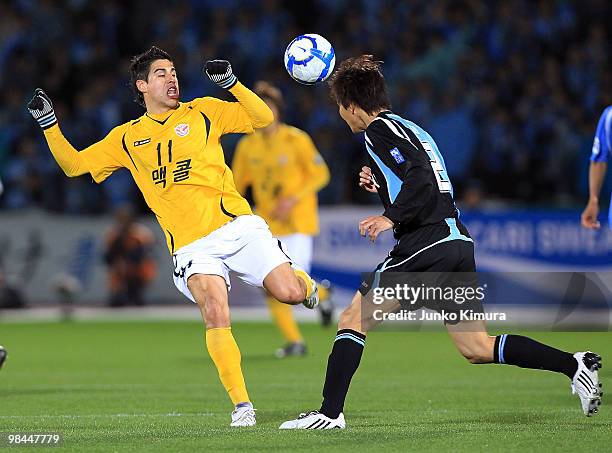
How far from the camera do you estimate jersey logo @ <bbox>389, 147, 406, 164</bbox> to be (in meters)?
6.98

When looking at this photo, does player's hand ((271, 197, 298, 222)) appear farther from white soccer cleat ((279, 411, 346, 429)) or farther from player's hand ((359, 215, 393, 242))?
player's hand ((359, 215, 393, 242))

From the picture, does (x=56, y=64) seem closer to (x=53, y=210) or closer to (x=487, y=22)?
(x=53, y=210)

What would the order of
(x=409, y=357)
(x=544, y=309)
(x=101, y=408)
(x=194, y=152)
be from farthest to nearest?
1. (x=544, y=309)
2. (x=409, y=357)
3. (x=101, y=408)
4. (x=194, y=152)

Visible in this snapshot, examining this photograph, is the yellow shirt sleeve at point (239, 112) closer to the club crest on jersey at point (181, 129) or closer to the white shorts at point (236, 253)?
the club crest on jersey at point (181, 129)

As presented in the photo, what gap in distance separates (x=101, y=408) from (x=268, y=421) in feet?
4.76

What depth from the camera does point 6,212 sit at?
1891cm

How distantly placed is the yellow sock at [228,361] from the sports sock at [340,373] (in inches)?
23.6

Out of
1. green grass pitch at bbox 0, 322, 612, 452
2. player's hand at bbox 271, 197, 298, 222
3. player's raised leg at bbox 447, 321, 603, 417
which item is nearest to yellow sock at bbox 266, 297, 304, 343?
green grass pitch at bbox 0, 322, 612, 452

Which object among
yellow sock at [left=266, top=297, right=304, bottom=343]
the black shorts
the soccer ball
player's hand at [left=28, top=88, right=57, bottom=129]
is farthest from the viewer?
yellow sock at [left=266, top=297, right=304, bottom=343]

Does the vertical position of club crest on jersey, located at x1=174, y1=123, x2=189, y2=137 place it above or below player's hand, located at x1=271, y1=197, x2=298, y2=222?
above

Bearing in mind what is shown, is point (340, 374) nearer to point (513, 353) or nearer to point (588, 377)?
point (513, 353)

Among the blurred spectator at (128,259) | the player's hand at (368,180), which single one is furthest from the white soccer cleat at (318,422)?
the blurred spectator at (128,259)

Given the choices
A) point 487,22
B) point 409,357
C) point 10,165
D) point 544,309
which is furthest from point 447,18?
point 409,357

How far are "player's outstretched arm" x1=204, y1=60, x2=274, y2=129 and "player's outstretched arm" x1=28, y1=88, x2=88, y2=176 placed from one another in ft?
3.50
